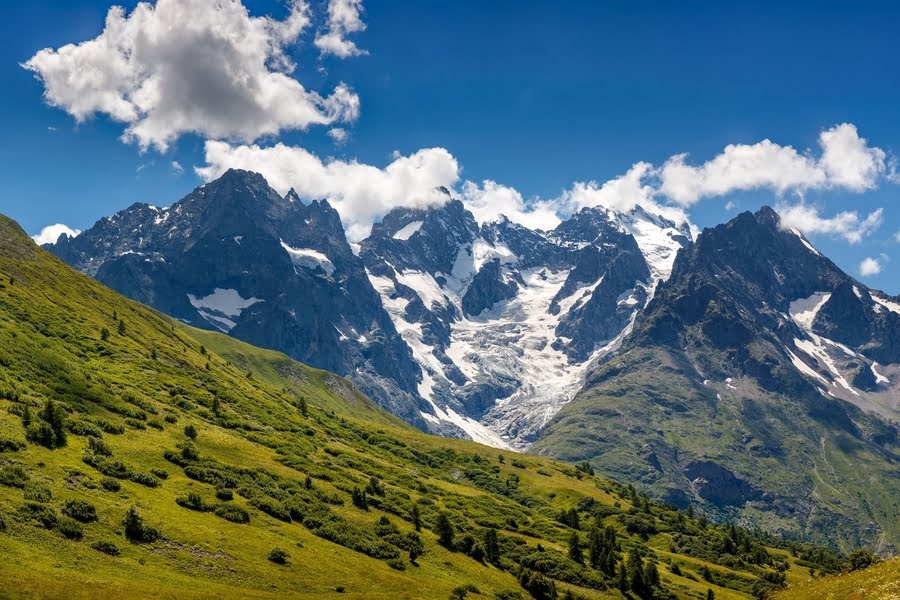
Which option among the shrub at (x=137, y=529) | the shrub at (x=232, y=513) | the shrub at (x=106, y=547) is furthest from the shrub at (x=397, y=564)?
the shrub at (x=106, y=547)

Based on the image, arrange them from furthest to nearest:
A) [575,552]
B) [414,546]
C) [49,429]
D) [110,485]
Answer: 1. [575,552]
2. [414,546]
3. [49,429]
4. [110,485]

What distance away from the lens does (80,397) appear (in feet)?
332

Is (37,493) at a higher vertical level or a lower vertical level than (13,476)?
lower

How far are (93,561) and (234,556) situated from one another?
13348 millimetres

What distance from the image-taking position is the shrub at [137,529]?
2431 inches

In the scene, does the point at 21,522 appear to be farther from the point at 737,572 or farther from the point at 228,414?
the point at 737,572

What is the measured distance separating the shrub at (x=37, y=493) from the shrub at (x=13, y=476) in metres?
0.80

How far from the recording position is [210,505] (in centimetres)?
7650

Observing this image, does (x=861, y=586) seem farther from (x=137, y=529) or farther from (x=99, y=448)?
(x=99, y=448)

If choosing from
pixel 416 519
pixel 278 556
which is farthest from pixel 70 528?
pixel 416 519

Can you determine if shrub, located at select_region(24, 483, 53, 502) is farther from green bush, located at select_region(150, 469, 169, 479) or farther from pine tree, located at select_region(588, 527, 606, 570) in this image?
pine tree, located at select_region(588, 527, 606, 570)

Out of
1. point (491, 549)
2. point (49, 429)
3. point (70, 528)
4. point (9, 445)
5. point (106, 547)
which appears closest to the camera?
point (106, 547)

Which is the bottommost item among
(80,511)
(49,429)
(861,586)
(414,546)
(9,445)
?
(80,511)

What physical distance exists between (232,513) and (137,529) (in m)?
14.2
